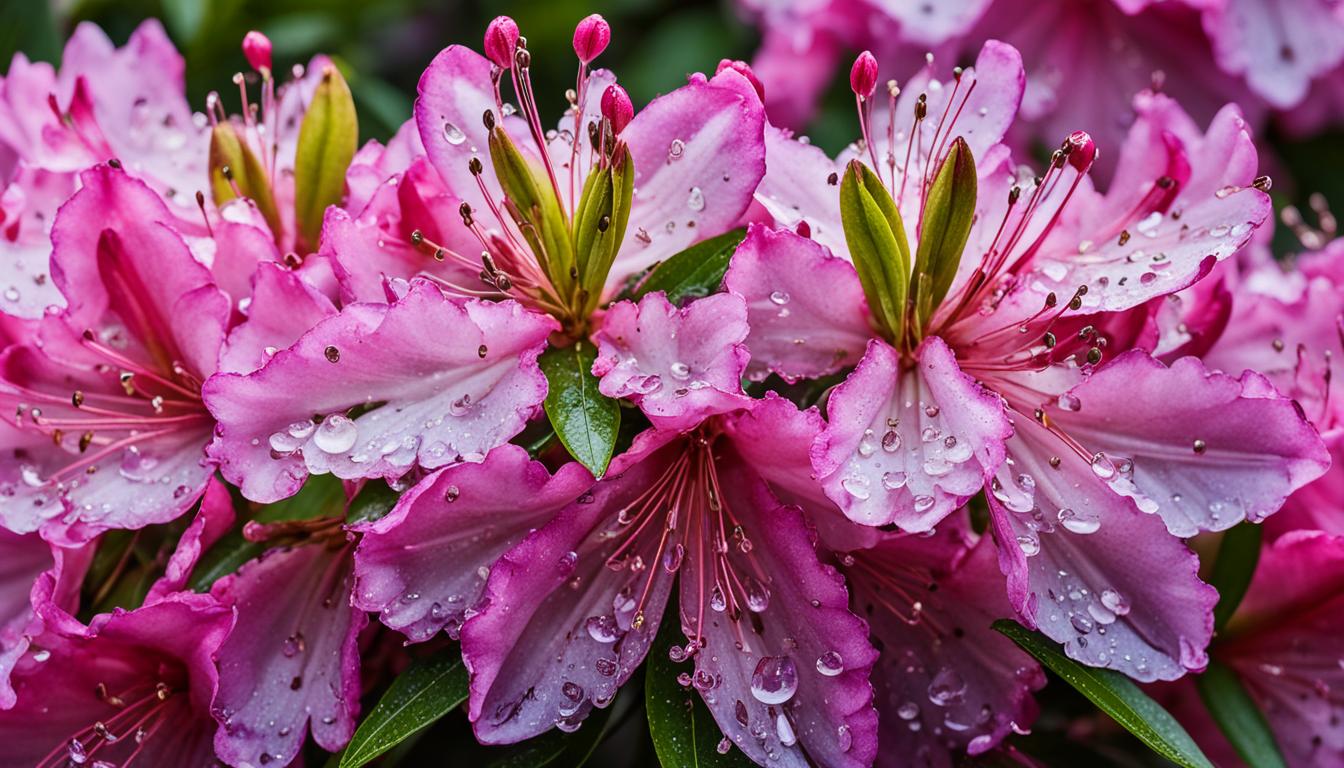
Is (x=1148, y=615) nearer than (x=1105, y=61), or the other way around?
(x=1148, y=615)

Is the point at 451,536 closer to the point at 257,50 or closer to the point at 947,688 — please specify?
the point at 947,688

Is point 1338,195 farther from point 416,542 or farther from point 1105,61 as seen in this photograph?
point 416,542

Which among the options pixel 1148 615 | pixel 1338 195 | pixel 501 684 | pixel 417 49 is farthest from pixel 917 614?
pixel 417 49

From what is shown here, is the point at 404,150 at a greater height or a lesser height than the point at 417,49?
greater

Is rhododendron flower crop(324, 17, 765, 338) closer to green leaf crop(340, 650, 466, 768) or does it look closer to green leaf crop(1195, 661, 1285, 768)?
green leaf crop(340, 650, 466, 768)

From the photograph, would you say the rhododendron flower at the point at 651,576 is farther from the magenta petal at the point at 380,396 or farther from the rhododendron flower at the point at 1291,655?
the rhododendron flower at the point at 1291,655

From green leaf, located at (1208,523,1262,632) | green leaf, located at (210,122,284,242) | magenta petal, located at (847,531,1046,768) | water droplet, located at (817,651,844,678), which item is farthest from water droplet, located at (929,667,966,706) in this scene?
green leaf, located at (210,122,284,242)

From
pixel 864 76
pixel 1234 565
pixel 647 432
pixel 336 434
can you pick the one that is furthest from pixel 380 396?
pixel 1234 565
